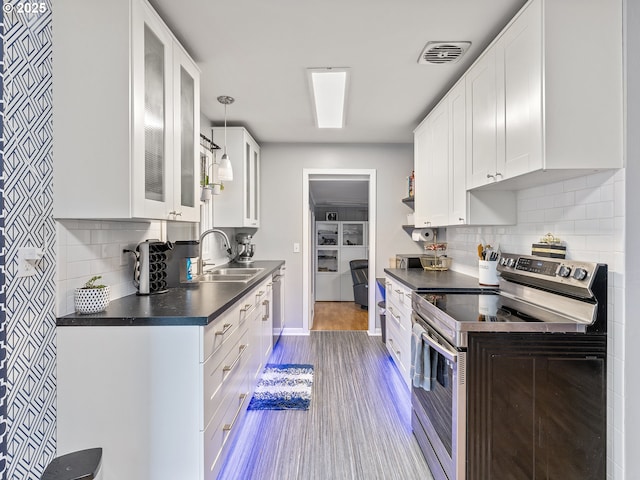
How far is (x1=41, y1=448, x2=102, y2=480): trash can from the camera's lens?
4.48 ft

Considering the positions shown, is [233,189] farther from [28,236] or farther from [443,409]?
[443,409]

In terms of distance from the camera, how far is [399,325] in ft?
9.78

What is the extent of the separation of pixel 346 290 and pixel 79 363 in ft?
16.8

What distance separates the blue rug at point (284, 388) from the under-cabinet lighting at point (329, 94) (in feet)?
Answer: 7.77

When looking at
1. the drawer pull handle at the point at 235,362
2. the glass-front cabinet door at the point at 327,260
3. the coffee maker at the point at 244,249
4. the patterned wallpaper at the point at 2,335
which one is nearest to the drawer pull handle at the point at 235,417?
the drawer pull handle at the point at 235,362

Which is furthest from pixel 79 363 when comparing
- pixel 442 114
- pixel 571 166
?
pixel 442 114

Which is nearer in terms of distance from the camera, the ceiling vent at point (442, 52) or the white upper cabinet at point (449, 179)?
the ceiling vent at point (442, 52)

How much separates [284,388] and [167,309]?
58.2 inches

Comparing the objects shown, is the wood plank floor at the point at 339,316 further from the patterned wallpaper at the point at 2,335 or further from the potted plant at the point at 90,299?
the patterned wallpaper at the point at 2,335

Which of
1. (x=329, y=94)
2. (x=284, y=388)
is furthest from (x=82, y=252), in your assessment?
(x=329, y=94)

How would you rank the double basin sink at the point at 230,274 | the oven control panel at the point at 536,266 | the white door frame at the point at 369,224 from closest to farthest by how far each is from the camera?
the oven control panel at the point at 536,266 → the double basin sink at the point at 230,274 → the white door frame at the point at 369,224

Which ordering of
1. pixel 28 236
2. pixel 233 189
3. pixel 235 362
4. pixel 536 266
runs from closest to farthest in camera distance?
pixel 28 236 < pixel 536 266 < pixel 235 362 < pixel 233 189

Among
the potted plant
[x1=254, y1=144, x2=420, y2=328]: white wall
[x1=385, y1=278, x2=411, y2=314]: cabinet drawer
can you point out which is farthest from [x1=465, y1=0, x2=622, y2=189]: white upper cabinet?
[x1=254, y1=144, x2=420, y2=328]: white wall

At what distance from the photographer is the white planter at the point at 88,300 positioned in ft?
5.15
